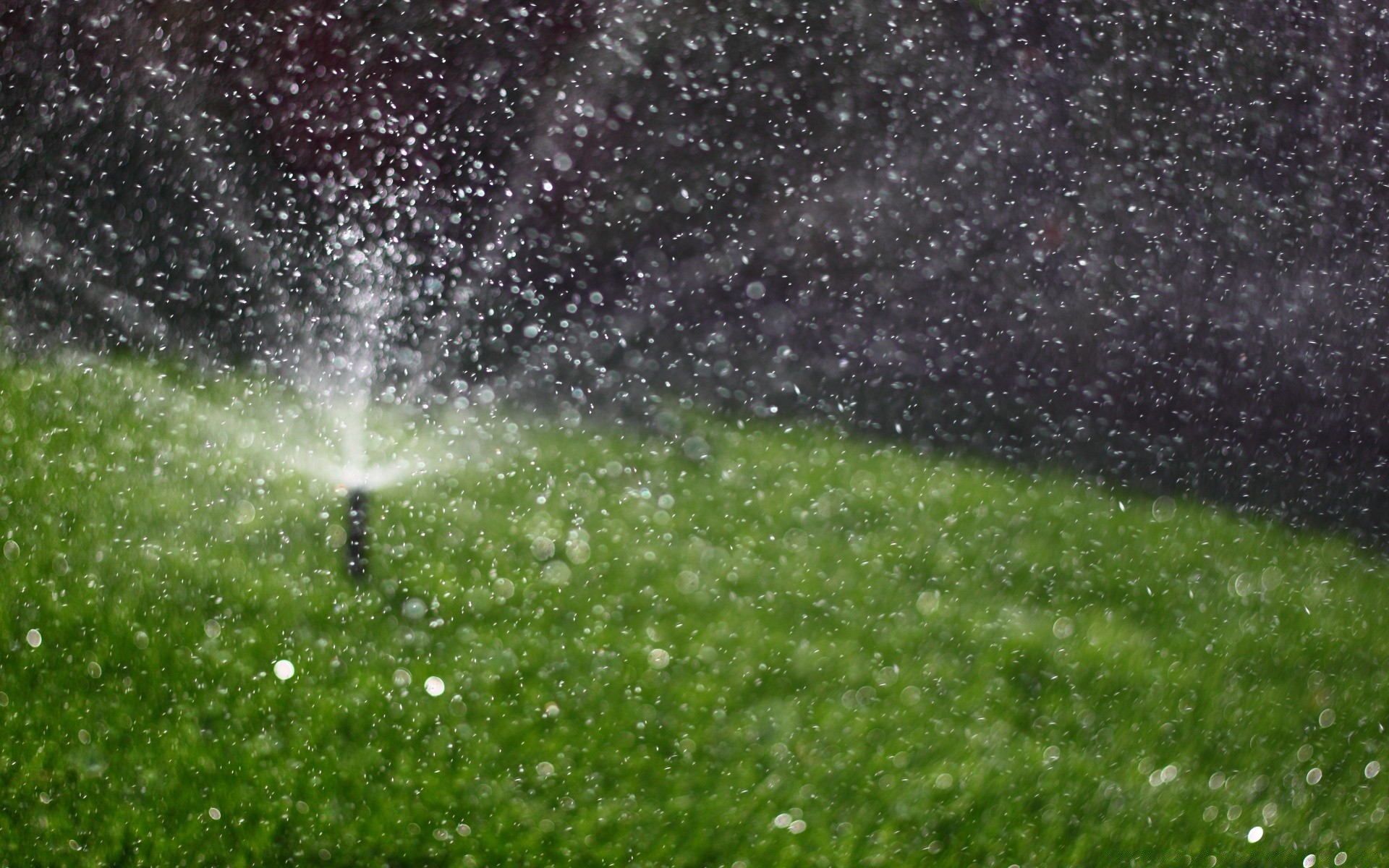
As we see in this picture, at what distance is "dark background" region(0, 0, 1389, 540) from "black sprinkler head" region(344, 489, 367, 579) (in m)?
0.20

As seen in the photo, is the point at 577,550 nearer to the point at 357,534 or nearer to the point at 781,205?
the point at 357,534

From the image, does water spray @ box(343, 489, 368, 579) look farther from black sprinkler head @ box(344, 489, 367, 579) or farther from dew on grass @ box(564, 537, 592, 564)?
dew on grass @ box(564, 537, 592, 564)

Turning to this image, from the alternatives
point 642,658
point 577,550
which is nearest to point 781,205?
point 577,550

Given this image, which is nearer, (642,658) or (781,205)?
(642,658)

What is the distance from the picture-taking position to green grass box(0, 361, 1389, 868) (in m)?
0.83

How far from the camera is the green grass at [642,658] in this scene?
83 centimetres

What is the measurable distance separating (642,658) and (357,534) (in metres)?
0.28

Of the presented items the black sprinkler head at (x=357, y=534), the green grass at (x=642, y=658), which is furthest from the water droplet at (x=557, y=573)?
the black sprinkler head at (x=357, y=534)

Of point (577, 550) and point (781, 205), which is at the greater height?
point (781, 205)

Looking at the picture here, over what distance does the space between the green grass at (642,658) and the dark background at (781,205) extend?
0.42 feet

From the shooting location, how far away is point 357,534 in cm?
103

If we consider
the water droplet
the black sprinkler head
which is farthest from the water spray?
the water droplet

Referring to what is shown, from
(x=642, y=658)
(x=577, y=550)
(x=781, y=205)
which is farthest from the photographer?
(x=781, y=205)

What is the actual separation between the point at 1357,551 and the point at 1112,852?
703 millimetres
